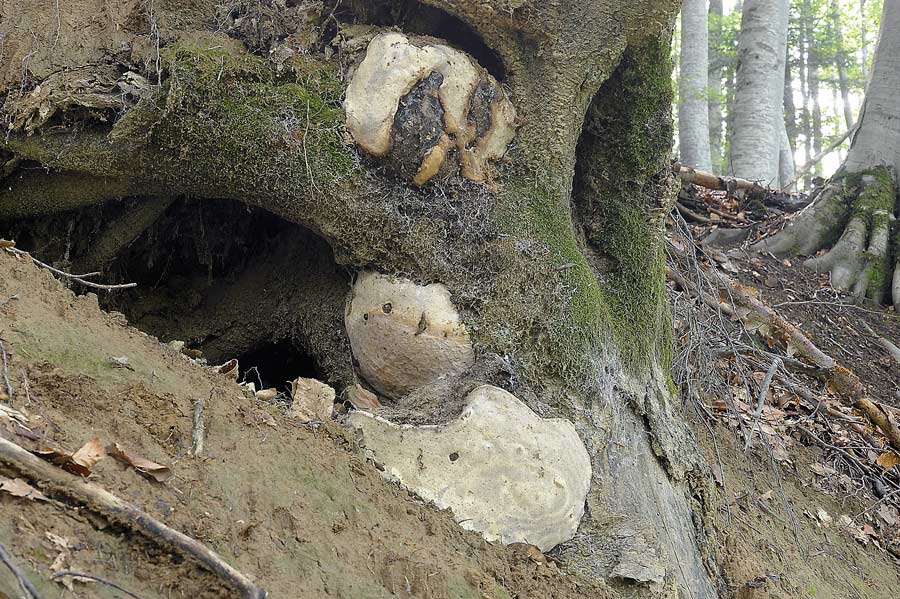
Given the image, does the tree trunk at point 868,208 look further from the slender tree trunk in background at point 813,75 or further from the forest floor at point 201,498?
the slender tree trunk in background at point 813,75

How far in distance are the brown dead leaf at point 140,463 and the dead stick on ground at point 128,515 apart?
20 centimetres

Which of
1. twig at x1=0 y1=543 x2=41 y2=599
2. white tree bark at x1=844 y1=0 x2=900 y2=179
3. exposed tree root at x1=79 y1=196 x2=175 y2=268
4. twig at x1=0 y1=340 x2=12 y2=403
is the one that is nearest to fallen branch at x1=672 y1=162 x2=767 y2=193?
white tree bark at x1=844 y1=0 x2=900 y2=179

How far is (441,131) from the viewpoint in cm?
304

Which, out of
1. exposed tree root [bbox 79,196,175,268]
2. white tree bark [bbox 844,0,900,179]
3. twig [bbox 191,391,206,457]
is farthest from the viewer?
white tree bark [bbox 844,0,900,179]

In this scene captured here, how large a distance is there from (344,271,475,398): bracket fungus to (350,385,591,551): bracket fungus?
0.30m

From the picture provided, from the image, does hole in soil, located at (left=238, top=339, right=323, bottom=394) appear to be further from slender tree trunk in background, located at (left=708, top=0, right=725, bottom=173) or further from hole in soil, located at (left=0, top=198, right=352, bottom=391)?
slender tree trunk in background, located at (left=708, top=0, right=725, bottom=173)

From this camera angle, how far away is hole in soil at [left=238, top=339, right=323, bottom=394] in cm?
406

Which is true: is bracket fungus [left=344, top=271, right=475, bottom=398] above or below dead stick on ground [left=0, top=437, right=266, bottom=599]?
below

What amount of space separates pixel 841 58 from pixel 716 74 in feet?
26.0

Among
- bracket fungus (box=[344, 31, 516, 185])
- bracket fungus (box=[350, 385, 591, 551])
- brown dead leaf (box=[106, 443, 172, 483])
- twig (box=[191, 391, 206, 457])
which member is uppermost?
bracket fungus (box=[344, 31, 516, 185])

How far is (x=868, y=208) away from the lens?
23.3 ft

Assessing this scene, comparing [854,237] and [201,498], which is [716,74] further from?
[201,498]

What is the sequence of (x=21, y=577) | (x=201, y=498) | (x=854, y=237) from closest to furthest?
(x=21, y=577) → (x=201, y=498) → (x=854, y=237)

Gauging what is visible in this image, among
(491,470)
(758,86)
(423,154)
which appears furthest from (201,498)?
(758,86)
